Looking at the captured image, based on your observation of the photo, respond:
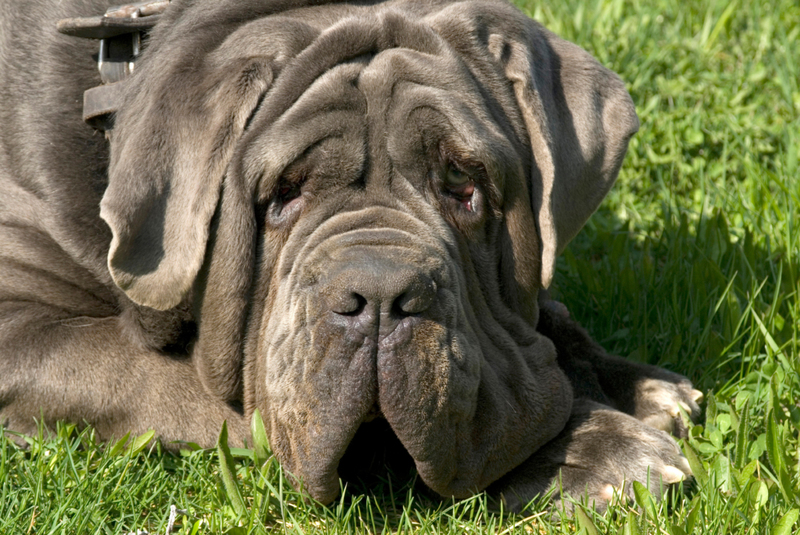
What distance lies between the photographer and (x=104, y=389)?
11.7 feet

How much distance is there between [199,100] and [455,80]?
0.80m

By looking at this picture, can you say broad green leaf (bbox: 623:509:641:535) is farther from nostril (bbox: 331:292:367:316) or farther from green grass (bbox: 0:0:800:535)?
nostril (bbox: 331:292:367:316)

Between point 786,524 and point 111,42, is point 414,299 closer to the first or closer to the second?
point 786,524

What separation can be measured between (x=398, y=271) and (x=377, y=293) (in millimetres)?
89

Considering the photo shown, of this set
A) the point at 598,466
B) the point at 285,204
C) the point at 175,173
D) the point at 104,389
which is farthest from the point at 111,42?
the point at 598,466

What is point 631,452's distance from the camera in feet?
10.8

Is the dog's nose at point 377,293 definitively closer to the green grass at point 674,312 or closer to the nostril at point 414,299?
the nostril at point 414,299

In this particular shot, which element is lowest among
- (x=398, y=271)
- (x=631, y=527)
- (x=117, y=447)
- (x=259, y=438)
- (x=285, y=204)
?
(x=117, y=447)

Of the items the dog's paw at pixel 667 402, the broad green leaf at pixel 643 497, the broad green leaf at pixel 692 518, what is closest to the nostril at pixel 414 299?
the broad green leaf at pixel 643 497

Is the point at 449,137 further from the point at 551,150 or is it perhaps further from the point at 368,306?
the point at 368,306

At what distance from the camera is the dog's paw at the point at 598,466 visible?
323 cm

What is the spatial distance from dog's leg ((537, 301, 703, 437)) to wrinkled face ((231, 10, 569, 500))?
1.40 feet

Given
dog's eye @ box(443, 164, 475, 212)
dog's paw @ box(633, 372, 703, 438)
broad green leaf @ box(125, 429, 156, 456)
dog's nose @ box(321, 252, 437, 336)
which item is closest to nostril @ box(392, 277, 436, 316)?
dog's nose @ box(321, 252, 437, 336)

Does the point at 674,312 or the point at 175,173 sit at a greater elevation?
the point at 175,173
